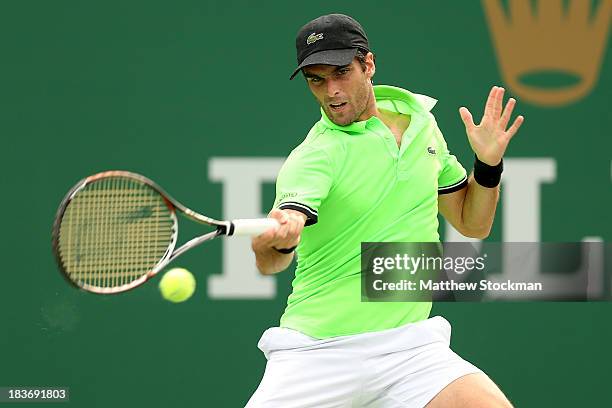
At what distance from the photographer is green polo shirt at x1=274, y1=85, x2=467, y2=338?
3510 mm

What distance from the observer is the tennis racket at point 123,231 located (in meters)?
3.13

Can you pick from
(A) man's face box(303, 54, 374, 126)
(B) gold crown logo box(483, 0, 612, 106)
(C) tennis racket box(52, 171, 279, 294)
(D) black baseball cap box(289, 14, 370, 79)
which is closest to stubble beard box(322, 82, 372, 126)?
(A) man's face box(303, 54, 374, 126)

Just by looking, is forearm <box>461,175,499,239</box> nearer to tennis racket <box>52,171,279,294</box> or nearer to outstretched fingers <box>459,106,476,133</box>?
outstretched fingers <box>459,106,476,133</box>

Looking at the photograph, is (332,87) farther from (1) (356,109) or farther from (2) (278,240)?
(2) (278,240)

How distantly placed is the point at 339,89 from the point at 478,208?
0.63 m

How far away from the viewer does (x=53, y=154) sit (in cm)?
496

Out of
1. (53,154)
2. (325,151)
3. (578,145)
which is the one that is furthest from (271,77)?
(325,151)

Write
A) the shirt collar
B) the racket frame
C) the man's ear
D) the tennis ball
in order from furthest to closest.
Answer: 1. the shirt collar
2. the man's ear
3. the tennis ball
4. the racket frame

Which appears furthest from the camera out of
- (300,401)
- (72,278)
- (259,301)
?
(259,301)

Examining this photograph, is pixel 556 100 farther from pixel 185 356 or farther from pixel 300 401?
pixel 300 401

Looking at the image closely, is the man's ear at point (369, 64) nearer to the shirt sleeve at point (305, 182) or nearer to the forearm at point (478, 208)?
the shirt sleeve at point (305, 182)

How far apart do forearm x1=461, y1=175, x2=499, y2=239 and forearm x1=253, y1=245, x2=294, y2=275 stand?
0.82 metres

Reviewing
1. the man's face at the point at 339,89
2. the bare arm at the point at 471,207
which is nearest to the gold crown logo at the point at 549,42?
the bare arm at the point at 471,207

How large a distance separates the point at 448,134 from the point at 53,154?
156cm
